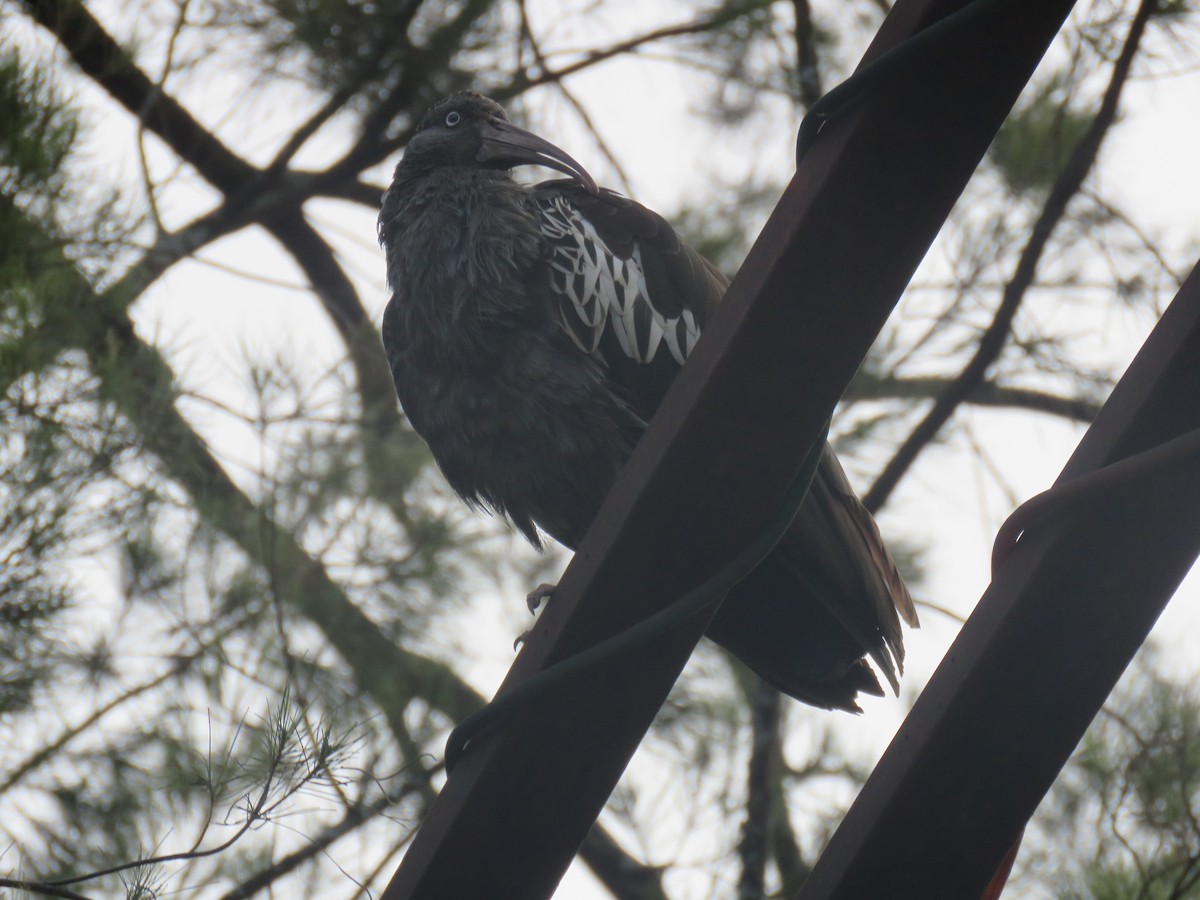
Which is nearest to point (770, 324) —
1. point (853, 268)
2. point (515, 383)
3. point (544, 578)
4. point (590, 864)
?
point (853, 268)

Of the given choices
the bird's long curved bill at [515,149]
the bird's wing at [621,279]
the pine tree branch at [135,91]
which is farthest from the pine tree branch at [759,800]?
the pine tree branch at [135,91]

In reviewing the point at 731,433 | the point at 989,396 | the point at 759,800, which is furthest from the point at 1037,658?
the point at 989,396

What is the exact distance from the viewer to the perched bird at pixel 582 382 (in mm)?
2287

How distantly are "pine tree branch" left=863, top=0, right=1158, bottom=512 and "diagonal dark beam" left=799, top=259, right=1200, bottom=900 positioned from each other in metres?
1.92

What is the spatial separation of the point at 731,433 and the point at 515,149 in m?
1.84

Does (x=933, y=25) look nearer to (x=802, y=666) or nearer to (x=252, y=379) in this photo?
(x=802, y=666)

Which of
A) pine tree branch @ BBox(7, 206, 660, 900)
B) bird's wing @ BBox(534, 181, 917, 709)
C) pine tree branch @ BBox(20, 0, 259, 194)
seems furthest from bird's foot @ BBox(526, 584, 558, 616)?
pine tree branch @ BBox(20, 0, 259, 194)

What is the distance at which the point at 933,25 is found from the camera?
4.36 ft

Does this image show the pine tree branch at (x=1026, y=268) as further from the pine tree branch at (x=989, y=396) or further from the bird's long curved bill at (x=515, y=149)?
the bird's long curved bill at (x=515, y=149)

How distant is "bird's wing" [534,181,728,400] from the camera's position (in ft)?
8.00

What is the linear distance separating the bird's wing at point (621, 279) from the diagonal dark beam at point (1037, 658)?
106 cm

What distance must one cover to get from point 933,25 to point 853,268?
271 millimetres

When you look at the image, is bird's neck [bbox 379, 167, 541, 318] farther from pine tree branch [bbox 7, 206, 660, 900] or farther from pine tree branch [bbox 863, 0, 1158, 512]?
pine tree branch [bbox 863, 0, 1158, 512]

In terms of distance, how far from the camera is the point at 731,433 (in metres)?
1.45
